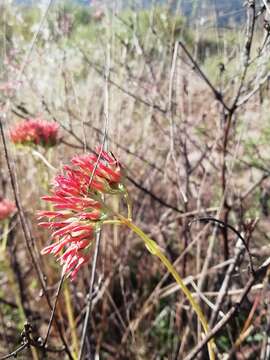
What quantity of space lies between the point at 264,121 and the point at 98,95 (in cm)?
91

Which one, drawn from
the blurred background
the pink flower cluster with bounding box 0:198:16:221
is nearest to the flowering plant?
the blurred background

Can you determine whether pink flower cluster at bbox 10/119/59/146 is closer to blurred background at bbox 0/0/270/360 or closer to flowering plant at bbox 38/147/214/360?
blurred background at bbox 0/0/270/360

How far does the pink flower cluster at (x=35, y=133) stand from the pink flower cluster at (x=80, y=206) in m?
0.74

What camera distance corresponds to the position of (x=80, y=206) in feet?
2.40

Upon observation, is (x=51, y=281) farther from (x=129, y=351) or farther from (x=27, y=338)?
(x=27, y=338)

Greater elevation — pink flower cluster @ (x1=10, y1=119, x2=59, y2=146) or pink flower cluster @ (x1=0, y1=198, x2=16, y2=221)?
pink flower cluster @ (x1=10, y1=119, x2=59, y2=146)

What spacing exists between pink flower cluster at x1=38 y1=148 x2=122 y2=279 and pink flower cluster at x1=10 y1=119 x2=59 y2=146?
2.43 ft

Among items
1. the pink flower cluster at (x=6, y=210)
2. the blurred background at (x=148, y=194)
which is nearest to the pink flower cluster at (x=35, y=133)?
the blurred background at (x=148, y=194)

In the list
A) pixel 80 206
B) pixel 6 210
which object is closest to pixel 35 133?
pixel 6 210

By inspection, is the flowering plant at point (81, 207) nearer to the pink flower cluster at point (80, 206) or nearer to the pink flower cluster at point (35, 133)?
the pink flower cluster at point (80, 206)

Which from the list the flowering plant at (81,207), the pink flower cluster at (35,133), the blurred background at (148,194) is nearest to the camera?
the flowering plant at (81,207)

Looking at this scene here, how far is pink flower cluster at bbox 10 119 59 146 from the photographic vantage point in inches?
57.7

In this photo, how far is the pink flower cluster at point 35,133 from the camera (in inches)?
57.7

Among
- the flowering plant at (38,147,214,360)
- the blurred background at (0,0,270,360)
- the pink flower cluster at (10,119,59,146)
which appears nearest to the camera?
the flowering plant at (38,147,214,360)
